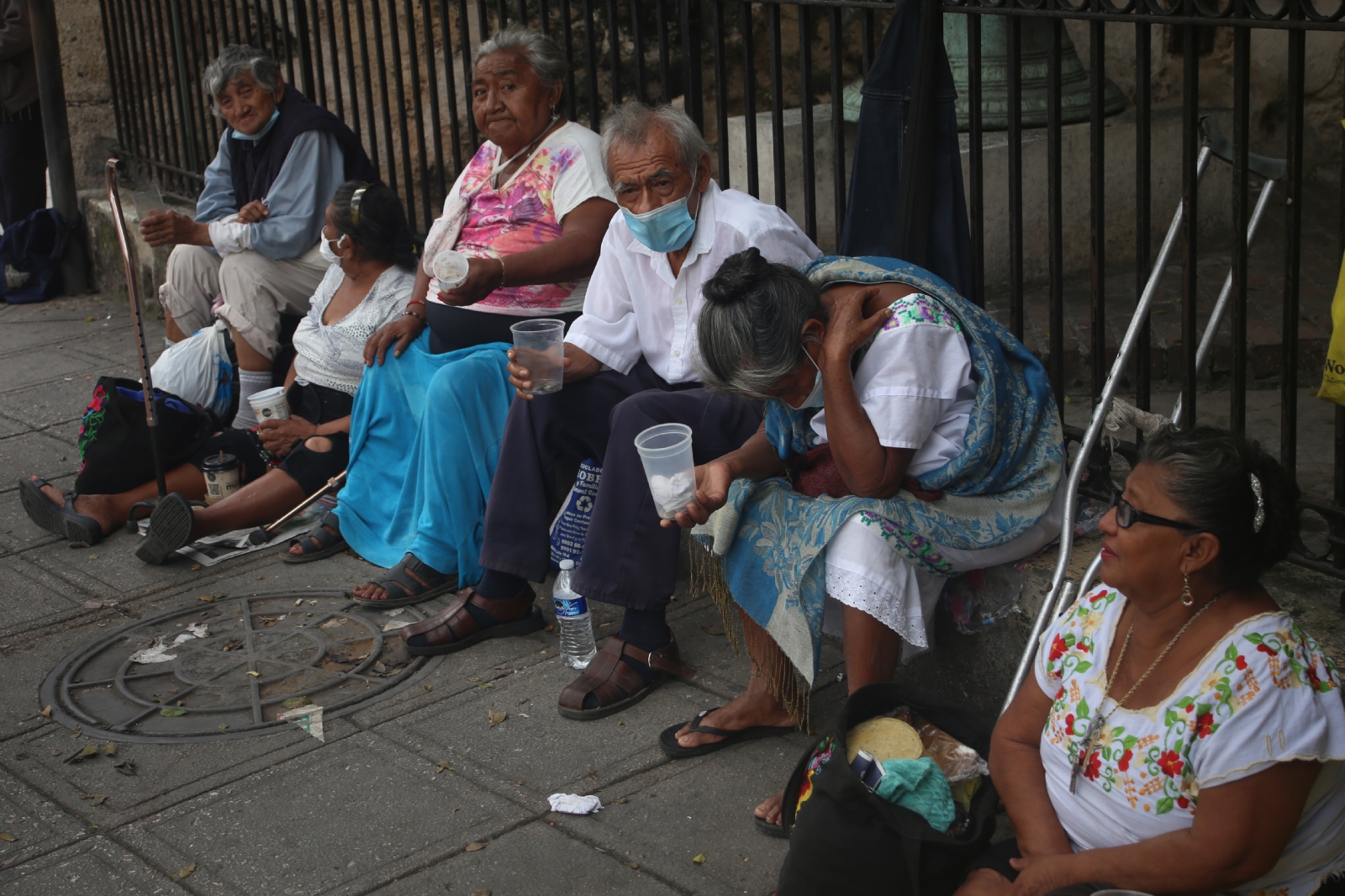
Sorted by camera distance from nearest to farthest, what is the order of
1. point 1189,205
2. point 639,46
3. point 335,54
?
point 1189,205 < point 639,46 < point 335,54

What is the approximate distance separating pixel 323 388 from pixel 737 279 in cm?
256

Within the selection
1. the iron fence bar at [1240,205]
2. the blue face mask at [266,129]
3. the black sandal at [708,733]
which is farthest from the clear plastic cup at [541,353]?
the blue face mask at [266,129]

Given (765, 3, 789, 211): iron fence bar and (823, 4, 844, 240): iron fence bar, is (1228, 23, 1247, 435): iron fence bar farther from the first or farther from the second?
(765, 3, 789, 211): iron fence bar

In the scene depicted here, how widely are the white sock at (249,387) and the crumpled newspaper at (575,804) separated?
3.02 m

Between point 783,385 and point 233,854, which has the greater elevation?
point 783,385

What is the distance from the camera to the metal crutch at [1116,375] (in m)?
2.58

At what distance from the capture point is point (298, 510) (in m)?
4.71

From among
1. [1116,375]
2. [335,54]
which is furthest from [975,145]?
[335,54]

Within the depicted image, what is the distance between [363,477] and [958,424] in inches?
95.6

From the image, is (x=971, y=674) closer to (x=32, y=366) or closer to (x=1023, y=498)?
(x=1023, y=498)

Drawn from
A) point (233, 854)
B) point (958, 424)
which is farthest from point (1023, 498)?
point (233, 854)

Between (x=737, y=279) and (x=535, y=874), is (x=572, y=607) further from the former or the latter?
(x=737, y=279)

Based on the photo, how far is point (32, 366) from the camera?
22.7 feet

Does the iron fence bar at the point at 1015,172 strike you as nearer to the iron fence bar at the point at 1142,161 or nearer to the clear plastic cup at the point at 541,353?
the iron fence bar at the point at 1142,161
